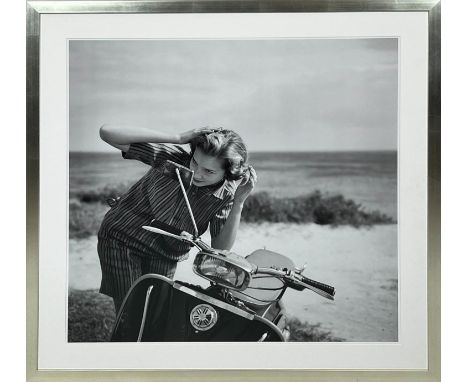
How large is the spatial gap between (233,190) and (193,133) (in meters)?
0.19

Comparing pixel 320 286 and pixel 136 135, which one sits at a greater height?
pixel 136 135

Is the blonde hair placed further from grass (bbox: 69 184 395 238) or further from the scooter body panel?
the scooter body panel

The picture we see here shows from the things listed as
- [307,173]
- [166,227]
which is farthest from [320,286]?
[166,227]

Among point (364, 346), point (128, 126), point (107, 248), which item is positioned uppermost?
point (128, 126)

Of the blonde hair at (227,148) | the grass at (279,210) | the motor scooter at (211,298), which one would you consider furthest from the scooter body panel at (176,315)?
the blonde hair at (227,148)

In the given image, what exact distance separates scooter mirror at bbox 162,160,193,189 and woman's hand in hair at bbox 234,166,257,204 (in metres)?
0.14

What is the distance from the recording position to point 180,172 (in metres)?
1.46

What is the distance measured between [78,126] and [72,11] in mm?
326

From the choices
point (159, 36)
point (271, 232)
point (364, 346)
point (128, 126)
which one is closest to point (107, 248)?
point (128, 126)

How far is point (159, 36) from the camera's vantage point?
147cm

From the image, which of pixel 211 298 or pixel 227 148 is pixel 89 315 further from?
pixel 227 148

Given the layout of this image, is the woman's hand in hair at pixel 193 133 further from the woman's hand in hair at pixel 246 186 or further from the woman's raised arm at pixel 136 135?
the woman's hand in hair at pixel 246 186

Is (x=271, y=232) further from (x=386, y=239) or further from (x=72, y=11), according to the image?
(x=72, y=11)

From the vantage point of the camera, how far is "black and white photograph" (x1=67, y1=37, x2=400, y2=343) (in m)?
1.46
